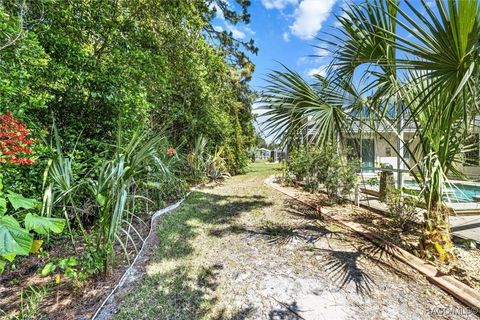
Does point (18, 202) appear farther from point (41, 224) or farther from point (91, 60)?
point (91, 60)

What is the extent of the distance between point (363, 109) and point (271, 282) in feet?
10.3

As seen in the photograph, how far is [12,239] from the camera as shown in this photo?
1109mm

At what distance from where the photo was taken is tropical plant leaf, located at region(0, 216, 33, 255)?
107cm

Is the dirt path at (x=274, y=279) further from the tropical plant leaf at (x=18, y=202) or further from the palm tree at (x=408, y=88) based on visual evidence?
the tropical plant leaf at (x=18, y=202)

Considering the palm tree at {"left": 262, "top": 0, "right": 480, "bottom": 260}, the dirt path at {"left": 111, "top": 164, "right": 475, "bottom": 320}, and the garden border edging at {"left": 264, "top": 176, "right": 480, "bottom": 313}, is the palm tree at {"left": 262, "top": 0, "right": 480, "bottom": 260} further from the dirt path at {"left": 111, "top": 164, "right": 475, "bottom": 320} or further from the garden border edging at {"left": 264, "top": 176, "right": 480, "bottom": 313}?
the dirt path at {"left": 111, "top": 164, "right": 475, "bottom": 320}

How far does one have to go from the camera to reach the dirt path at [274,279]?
2162mm

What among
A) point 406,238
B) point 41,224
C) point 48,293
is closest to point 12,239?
point 41,224

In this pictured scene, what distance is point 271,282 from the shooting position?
2619 mm

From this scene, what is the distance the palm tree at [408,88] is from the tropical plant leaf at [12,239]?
2912 mm

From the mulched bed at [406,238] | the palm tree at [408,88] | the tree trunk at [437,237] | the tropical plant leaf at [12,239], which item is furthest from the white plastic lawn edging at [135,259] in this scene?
the tree trunk at [437,237]

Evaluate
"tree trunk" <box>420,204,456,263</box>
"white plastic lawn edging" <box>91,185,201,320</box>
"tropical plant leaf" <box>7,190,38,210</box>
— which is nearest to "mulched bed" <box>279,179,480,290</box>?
"tree trunk" <box>420,204,456,263</box>

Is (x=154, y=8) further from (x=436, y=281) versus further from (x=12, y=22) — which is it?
(x=436, y=281)

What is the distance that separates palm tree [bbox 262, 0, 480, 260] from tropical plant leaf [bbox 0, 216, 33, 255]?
291cm

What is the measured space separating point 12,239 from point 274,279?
92.6 inches
